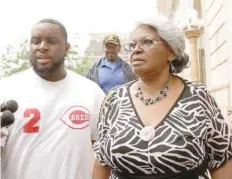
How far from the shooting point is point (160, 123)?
258cm

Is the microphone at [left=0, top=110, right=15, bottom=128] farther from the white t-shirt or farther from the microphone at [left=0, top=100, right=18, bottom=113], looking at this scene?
the white t-shirt

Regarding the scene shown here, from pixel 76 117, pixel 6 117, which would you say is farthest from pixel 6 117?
pixel 76 117

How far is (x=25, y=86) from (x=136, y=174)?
3.17 feet

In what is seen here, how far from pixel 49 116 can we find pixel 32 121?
115 mm

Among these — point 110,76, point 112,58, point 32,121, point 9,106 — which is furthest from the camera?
point 112,58

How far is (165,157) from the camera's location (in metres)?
2.48

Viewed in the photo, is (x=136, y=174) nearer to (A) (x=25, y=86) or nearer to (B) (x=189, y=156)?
(B) (x=189, y=156)

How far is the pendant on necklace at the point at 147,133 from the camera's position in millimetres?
2525

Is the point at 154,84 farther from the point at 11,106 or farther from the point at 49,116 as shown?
the point at 11,106

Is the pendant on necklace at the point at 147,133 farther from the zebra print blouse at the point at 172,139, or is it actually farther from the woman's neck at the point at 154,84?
the woman's neck at the point at 154,84

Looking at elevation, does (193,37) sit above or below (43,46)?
above

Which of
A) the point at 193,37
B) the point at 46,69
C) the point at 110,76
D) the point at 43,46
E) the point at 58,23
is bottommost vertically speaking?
the point at 46,69

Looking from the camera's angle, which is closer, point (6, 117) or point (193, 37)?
point (6, 117)

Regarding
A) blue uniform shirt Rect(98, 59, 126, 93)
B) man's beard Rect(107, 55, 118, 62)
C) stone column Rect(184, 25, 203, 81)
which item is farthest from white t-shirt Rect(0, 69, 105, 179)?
stone column Rect(184, 25, 203, 81)
